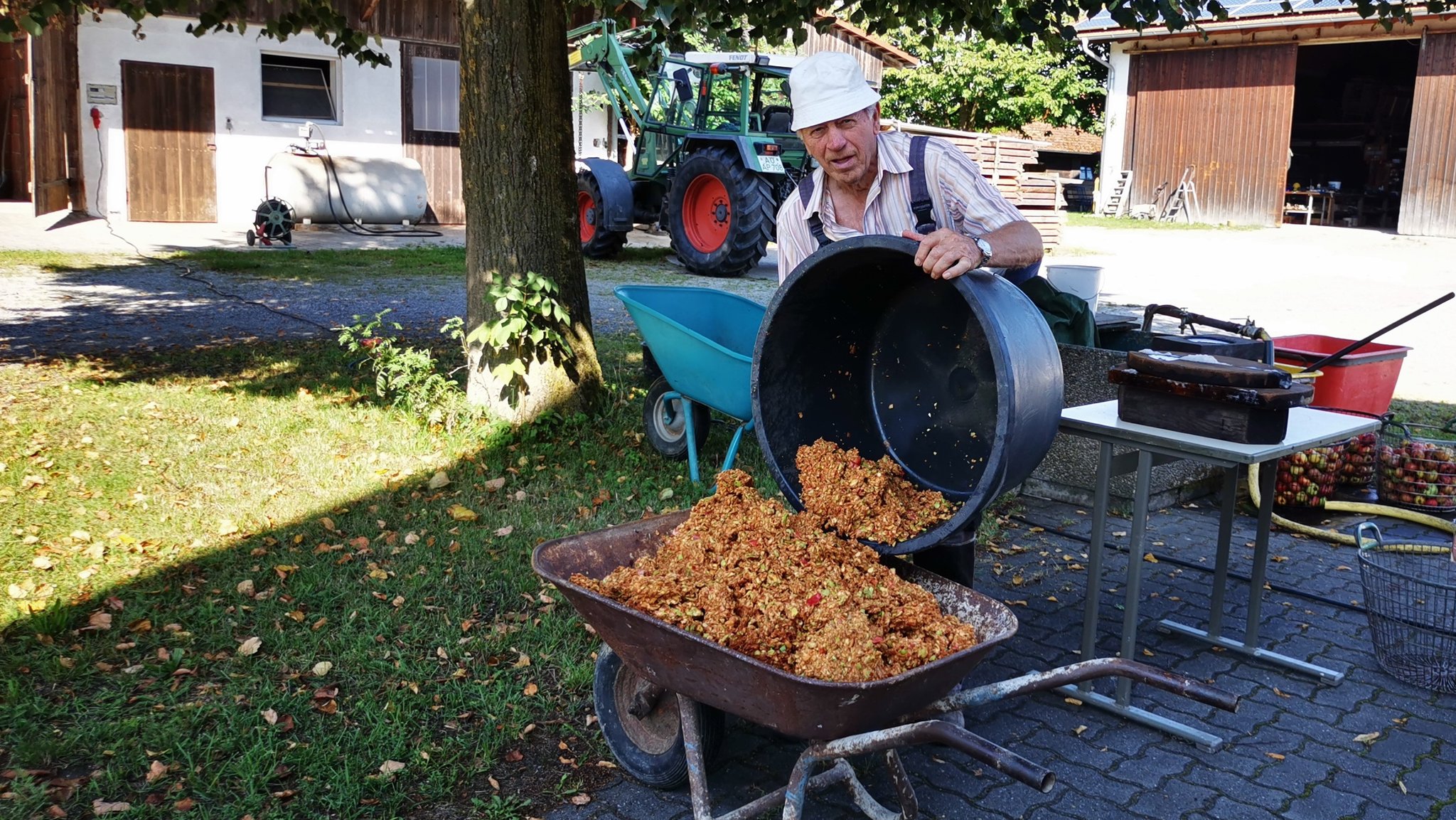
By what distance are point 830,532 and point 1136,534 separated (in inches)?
46.1

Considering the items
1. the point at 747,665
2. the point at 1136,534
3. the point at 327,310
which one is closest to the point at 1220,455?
the point at 1136,534

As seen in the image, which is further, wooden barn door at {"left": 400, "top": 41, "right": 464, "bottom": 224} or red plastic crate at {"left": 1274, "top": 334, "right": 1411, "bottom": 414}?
wooden barn door at {"left": 400, "top": 41, "right": 464, "bottom": 224}

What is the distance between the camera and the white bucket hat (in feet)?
10.3

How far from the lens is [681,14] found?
6012 mm

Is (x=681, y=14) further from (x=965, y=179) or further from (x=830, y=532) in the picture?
(x=830, y=532)

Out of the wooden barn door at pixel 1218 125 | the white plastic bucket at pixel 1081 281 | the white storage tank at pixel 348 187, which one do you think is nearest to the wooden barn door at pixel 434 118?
the white storage tank at pixel 348 187

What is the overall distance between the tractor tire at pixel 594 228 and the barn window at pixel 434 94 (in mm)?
5343

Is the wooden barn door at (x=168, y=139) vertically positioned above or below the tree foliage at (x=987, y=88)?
below

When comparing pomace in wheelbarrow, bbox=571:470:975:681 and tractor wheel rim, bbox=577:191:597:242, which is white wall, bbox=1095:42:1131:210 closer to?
tractor wheel rim, bbox=577:191:597:242

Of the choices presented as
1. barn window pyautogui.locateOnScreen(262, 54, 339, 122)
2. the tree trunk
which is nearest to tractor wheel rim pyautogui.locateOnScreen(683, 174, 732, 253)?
the tree trunk

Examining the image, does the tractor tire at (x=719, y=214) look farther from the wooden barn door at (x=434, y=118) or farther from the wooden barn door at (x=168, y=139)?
the wooden barn door at (x=168, y=139)

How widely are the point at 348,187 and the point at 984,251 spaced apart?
1576 cm

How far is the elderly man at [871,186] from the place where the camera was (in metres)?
3.13

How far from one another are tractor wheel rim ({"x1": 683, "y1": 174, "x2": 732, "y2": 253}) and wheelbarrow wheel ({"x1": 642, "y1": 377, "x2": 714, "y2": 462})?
7.06m
